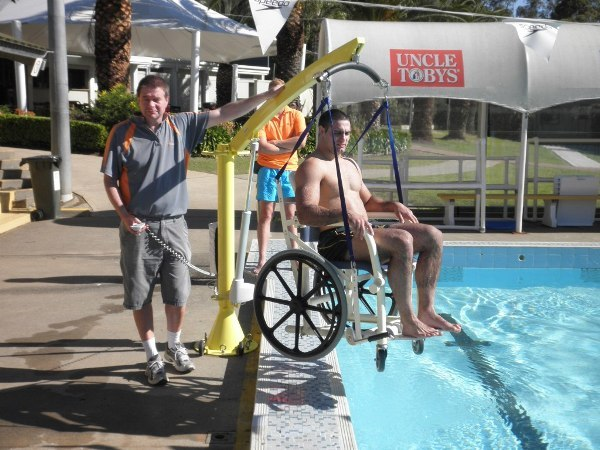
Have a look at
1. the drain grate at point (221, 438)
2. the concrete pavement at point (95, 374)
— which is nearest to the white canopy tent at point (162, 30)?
the concrete pavement at point (95, 374)

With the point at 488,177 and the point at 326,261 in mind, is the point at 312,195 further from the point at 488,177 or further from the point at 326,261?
the point at 488,177

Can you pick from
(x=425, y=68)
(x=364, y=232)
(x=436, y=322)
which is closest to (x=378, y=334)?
(x=436, y=322)

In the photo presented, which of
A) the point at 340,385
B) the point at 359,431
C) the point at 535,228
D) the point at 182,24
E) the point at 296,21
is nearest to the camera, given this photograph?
the point at 340,385

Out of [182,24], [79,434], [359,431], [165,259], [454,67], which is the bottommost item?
[359,431]

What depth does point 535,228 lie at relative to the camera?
1111 cm

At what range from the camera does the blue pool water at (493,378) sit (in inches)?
190

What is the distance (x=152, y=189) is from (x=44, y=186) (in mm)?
6906

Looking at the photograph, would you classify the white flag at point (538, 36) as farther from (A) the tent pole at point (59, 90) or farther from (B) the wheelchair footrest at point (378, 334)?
(B) the wheelchair footrest at point (378, 334)

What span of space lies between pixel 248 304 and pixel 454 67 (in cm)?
504

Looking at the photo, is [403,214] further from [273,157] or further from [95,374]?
[273,157]

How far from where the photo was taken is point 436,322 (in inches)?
162

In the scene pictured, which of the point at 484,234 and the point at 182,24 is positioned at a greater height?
the point at 182,24

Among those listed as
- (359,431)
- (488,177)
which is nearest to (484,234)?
(488,177)

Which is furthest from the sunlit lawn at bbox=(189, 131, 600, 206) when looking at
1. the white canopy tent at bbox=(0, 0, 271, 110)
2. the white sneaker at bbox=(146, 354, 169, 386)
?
the white canopy tent at bbox=(0, 0, 271, 110)
